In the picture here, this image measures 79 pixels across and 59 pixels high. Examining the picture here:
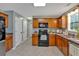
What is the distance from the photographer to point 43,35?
9.38 meters

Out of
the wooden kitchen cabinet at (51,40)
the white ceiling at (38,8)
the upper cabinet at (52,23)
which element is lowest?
the wooden kitchen cabinet at (51,40)

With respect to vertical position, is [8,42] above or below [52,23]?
below

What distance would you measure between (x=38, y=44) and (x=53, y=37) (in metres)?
1.09

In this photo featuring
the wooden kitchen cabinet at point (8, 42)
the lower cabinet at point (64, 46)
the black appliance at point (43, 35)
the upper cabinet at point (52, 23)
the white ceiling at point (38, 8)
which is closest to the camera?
the white ceiling at point (38, 8)

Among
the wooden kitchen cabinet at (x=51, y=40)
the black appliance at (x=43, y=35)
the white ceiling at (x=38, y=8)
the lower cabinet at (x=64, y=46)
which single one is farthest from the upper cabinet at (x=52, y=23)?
the lower cabinet at (x=64, y=46)

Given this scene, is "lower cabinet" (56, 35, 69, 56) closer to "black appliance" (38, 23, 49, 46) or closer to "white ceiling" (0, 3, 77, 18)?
"white ceiling" (0, 3, 77, 18)

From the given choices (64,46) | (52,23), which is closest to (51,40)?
(52,23)

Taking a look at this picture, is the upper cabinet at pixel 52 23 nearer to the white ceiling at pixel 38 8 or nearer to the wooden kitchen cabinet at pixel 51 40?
the wooden kitchen cabinet at pixel 51 40

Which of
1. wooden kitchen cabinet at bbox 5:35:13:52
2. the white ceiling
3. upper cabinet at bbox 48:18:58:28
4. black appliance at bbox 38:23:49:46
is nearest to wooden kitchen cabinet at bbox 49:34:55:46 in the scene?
black appliance at bbox 38:23:49:46

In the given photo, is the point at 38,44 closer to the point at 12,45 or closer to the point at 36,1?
the point at 12,45

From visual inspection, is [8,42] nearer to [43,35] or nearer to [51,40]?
[43,35]

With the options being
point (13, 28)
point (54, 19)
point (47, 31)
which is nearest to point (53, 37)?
point (47, 31)

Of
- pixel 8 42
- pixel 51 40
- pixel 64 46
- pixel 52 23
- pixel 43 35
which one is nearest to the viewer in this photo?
pixel 64 46

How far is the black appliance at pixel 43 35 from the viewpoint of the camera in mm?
9227
